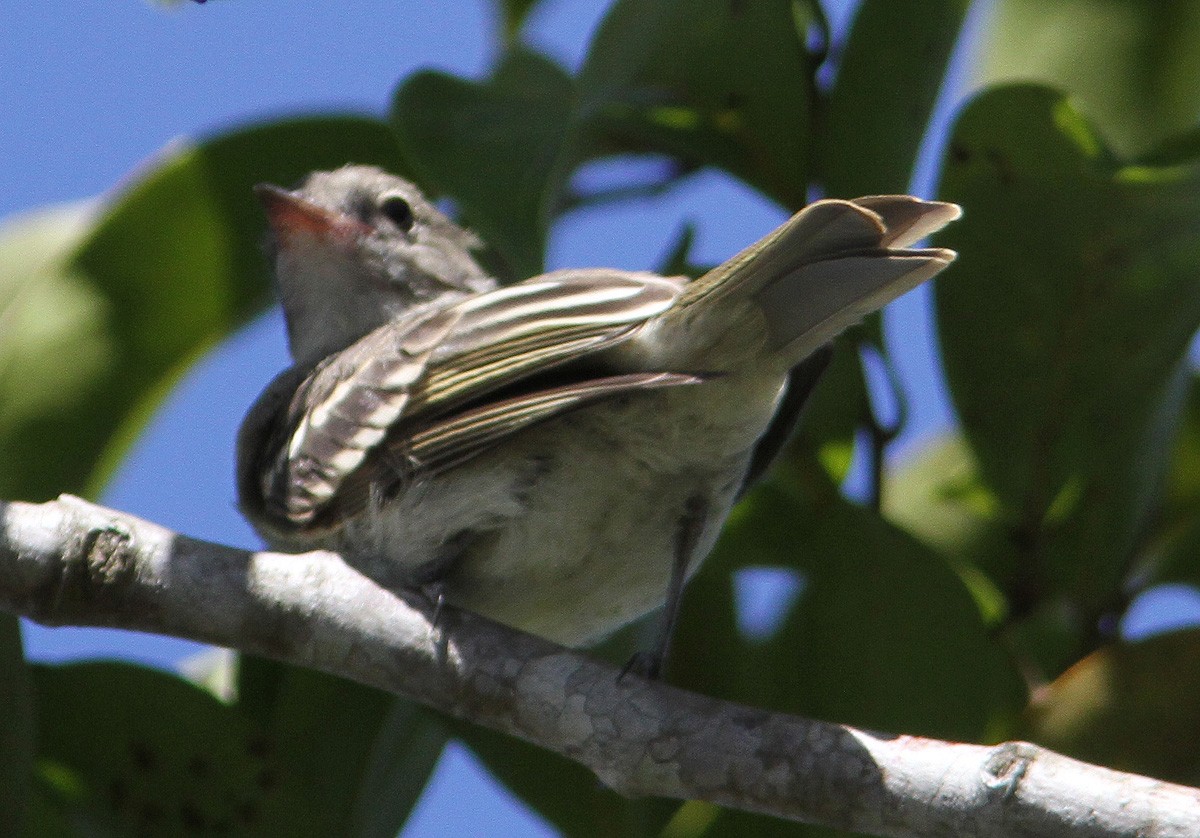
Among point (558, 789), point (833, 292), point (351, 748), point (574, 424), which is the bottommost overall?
point (558, 789)

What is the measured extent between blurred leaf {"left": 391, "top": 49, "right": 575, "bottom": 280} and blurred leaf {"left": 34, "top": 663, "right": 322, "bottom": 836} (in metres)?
1.11

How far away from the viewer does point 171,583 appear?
102 inches

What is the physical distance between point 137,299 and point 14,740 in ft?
3.71

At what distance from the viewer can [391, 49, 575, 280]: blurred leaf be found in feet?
9.97

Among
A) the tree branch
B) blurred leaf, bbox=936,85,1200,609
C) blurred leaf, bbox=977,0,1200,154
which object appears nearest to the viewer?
the tree branch

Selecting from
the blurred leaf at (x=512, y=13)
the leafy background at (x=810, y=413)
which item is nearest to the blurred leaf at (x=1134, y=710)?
the leafy background at (x=810, y=413)

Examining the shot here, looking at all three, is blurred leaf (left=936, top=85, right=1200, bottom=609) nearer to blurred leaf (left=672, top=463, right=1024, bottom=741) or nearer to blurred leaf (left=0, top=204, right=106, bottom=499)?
blurred leaf (left=672, top=463, right=1024, bottom=741)

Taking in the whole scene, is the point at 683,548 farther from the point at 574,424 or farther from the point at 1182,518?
the point at 1182,518

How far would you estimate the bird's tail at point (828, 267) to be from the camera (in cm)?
254

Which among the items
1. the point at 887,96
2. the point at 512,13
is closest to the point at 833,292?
the point at 887,96

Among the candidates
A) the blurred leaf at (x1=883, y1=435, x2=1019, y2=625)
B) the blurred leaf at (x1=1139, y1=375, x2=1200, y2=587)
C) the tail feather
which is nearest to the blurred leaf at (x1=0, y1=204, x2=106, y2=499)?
the tail feather

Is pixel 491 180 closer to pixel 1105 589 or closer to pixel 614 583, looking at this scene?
pixel 614 583

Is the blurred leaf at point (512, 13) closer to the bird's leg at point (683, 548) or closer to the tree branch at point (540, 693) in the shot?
the bird's leg at point (683, 548)

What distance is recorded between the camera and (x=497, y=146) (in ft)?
10.5
